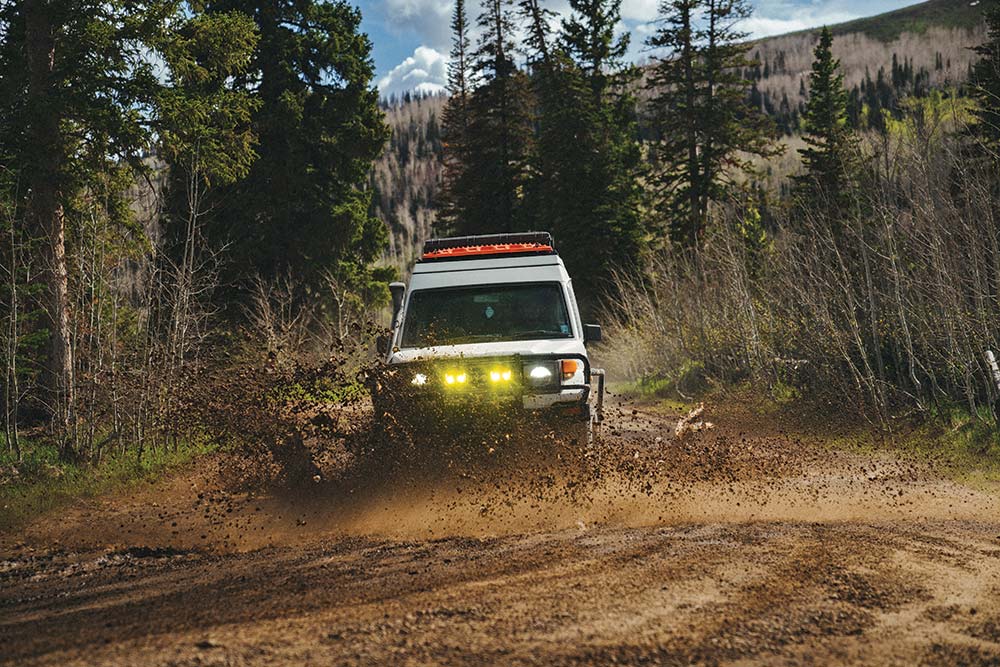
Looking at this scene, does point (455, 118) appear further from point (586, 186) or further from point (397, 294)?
point (397, 294)

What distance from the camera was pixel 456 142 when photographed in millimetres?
45312

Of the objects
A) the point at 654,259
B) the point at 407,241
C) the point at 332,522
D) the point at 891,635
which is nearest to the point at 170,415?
the point at 332,522

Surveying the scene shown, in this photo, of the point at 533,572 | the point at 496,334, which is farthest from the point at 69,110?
the point at 533,572

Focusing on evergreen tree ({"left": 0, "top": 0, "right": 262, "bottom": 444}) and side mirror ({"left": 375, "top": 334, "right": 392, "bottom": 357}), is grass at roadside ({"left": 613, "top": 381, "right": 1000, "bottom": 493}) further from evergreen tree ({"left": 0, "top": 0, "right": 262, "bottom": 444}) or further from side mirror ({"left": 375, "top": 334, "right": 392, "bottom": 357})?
evergreen tree ({"left": 0, "top": 0, "right": 262, "bottom": 444})

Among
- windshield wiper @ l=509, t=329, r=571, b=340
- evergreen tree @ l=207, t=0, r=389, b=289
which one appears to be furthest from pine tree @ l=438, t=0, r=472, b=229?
windshield wiper @ l=509, t=329, r=571, b=340

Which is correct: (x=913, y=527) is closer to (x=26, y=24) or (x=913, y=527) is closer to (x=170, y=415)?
(x=170, y=415)

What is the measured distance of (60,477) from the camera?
31.8ft

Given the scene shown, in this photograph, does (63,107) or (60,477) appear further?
(63,107)

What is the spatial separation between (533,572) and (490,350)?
3.06m

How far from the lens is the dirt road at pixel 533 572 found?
385cm

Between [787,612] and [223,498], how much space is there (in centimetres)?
548

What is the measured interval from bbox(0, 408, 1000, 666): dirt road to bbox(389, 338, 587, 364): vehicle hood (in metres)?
1.15

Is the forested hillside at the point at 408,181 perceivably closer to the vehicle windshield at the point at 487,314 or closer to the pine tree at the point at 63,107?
the pine tree at the point at 63,107

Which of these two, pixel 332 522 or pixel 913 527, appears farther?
pixel 332 522
